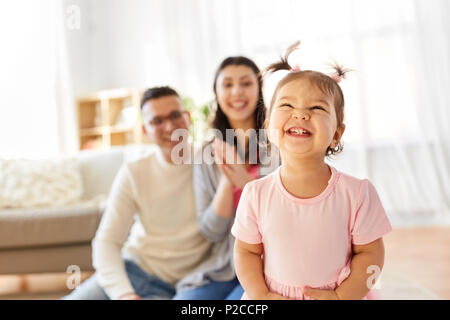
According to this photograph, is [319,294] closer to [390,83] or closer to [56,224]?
[56,224]

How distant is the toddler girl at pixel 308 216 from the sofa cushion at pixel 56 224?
81 centimetres

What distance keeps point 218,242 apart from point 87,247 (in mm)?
1000

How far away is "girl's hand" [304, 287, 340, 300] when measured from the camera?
48cm

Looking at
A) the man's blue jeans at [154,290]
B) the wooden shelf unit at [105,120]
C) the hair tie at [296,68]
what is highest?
the wooden shelf unit at [105,120]

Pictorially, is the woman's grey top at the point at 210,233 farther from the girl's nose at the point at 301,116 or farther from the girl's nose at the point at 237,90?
the girl's nose at the point at 301,116

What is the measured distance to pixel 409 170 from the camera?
275 centimetres

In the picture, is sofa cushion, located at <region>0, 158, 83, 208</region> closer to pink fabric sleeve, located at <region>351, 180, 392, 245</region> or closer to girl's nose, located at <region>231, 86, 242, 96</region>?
girl's nose, located at <region>231, 86, 242, 96</region>

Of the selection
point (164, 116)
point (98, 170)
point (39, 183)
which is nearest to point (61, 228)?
point (39, 183)

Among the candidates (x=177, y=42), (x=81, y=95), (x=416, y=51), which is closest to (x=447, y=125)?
(x=416, y=51)

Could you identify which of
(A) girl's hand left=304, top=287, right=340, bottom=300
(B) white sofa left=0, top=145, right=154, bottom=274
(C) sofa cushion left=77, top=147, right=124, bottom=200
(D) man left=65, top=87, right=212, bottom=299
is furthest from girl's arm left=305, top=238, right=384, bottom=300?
(C) sofa cushion left=77, top=147, right=124, bottom=200

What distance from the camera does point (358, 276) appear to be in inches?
19.4

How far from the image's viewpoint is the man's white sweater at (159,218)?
1031 millimetres

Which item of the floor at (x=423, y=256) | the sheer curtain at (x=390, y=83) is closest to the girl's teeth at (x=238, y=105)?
the floor at (x=423, y=256)

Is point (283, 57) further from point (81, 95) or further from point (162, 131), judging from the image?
point (81, 95)
